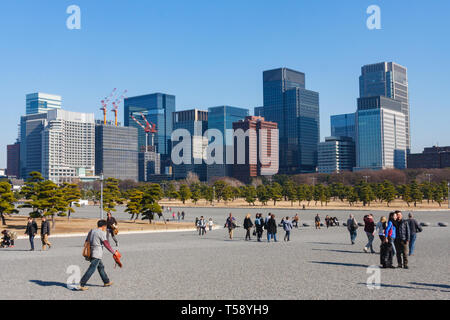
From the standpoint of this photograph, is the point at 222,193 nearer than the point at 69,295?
No

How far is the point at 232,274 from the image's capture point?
46.3 feet

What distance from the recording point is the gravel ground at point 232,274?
36.2 feet

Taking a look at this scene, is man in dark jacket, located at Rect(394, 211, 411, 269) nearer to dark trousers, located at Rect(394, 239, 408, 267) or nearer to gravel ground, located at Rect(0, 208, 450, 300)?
dark trousers, located at Rect(394, 239, 408, 267)

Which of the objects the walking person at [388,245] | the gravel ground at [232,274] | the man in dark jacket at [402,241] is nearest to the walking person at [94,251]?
the gravel ground at [232,274]

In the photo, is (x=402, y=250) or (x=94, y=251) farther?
(x=402, y=250)

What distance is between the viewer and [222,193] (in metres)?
109

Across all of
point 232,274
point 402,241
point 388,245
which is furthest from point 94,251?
point 402,241

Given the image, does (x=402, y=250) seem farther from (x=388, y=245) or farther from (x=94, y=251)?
(x=94, y=251)

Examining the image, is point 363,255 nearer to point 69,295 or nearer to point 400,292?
point 400,292

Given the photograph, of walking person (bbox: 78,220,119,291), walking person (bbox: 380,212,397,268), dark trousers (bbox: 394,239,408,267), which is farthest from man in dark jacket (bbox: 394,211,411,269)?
walking person (bbox: 78,220,119,291)

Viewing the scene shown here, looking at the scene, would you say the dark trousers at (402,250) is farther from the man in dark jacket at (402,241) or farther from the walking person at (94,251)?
the walking person at (94,251)

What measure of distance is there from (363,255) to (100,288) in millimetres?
11752

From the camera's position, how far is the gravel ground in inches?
435
